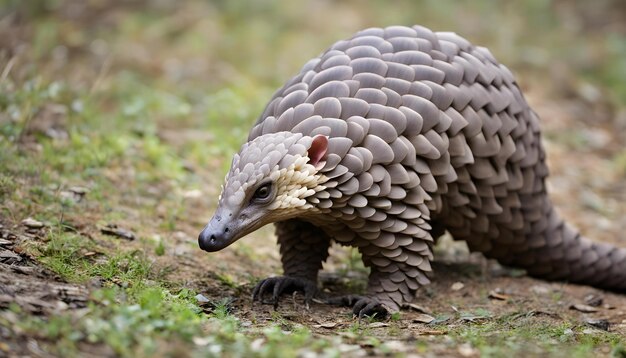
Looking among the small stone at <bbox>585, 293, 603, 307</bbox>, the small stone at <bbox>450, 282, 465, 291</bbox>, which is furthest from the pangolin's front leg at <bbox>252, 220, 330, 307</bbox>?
the small stone at <bbox>585, 293, 603, 307</bbox>

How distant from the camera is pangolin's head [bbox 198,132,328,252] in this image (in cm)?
483

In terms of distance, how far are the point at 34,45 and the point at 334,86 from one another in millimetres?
6164

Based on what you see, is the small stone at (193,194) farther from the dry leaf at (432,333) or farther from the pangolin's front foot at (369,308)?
the dry leaf at (432,333)

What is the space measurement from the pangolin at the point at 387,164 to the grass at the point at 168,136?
498mm

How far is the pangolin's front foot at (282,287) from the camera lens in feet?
17.9

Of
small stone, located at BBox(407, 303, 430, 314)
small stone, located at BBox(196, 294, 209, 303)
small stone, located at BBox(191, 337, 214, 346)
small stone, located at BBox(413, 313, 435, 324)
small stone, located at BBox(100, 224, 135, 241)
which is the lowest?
small stone, located at BBox(191, 337, 214, 346)

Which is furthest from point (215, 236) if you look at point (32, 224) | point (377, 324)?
point (32, 224)

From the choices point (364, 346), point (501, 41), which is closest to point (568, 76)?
point (501, 41)

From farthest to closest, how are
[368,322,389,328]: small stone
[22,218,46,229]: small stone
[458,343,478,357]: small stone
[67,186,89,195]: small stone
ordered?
[67,186,89,195]: small stone → [22,218,46,229]: small stone → [368,322,389,328]: small stone → [458,343,478,357]: small stone

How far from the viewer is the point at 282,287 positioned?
552 cm

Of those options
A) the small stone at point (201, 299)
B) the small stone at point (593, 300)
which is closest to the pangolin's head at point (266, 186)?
the small stone at point (201, 299)

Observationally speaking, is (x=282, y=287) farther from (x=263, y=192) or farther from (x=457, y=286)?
(x=457, y=286)

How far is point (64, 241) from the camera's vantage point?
5508 millimetres

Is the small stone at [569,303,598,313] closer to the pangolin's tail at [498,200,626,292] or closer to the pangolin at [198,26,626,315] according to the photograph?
the pangolin's tail at [498,200,626,292]
